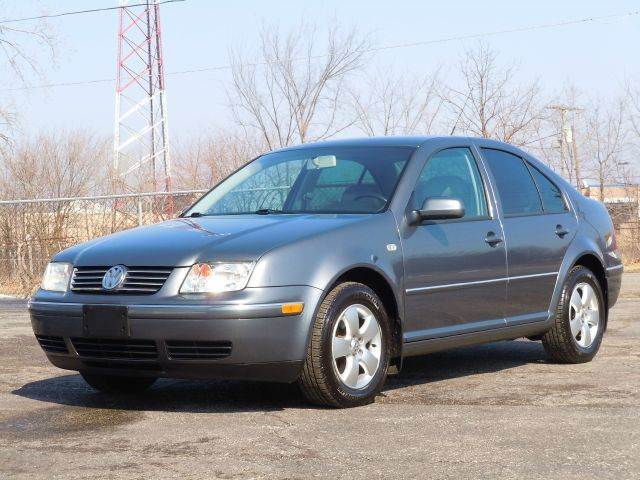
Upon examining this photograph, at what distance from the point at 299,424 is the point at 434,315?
1.44m

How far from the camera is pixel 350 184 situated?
23.3 feet

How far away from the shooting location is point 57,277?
6.58 meters

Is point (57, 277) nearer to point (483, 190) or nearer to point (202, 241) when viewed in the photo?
point (202, 241)

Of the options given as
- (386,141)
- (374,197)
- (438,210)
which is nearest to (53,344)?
(374,197)

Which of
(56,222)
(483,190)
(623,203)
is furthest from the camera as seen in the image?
(623,203)

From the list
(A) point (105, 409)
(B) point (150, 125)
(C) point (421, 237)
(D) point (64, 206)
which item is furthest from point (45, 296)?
(B) point (150, 125)

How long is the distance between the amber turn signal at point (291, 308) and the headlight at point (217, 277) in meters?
0.23

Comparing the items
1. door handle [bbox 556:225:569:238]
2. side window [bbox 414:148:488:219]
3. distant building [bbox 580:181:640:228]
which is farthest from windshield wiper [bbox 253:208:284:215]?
distant building [bbox 580:181:640:228]

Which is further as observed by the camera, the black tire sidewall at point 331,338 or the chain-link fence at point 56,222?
the chain-link fence at point 56,222

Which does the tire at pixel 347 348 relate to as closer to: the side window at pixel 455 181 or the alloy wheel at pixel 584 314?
the side window at pixel 455 181

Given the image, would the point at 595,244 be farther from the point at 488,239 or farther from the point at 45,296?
the point at 45,296

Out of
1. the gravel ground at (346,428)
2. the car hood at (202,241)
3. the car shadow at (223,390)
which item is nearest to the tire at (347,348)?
the gravel ground at (346,428)

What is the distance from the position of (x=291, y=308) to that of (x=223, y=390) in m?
1.35

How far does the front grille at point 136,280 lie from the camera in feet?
19.9
